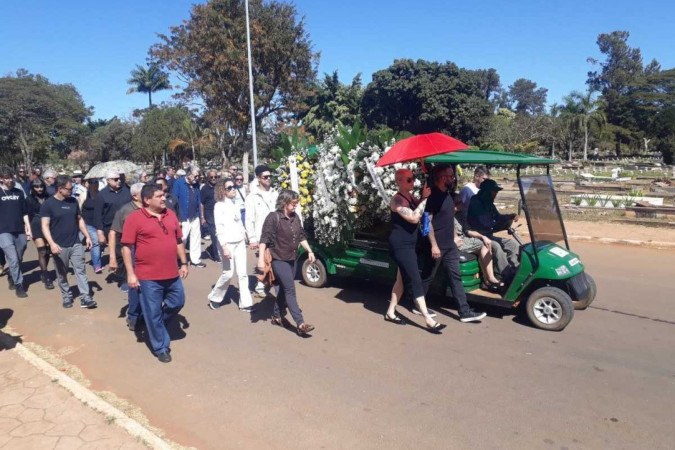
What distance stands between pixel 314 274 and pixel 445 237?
2.56 meters

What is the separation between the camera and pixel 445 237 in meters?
5.73

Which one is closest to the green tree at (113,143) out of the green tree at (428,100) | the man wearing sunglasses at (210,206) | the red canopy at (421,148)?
the green tree at (428,100)

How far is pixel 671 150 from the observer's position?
46.7 metres

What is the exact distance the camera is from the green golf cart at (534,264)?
18.3 feet

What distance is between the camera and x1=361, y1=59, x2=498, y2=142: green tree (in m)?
44.2

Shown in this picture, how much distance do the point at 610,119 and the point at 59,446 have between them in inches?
3013

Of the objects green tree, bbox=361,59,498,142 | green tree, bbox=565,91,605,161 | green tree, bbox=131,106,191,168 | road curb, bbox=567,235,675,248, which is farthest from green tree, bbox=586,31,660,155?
road curb, bbox=567,235,675,248

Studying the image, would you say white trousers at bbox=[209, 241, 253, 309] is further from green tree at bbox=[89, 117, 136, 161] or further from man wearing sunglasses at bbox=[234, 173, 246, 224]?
green tree at bbox=[89, 117, 136, 161]

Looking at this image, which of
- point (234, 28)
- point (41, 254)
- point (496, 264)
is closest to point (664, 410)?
point (496, 264)

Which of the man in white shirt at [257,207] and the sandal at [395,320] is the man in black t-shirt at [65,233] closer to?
the man in white shirt at [257,207]

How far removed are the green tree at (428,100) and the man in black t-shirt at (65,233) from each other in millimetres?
39403

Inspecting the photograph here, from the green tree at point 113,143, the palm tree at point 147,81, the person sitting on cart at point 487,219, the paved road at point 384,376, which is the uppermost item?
the palm tree at point 147,81

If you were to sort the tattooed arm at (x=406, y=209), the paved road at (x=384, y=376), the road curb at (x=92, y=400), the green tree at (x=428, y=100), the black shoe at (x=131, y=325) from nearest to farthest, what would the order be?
the road curb at (x=92, y=400), the paved road at (x=384, y=376), the tattooed arm at (x=406, y=209), the black shoe at (x=131, y=325), the green tree at (x=428, y=100)

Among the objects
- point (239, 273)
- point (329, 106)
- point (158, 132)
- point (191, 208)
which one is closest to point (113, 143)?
point (158, 132)
